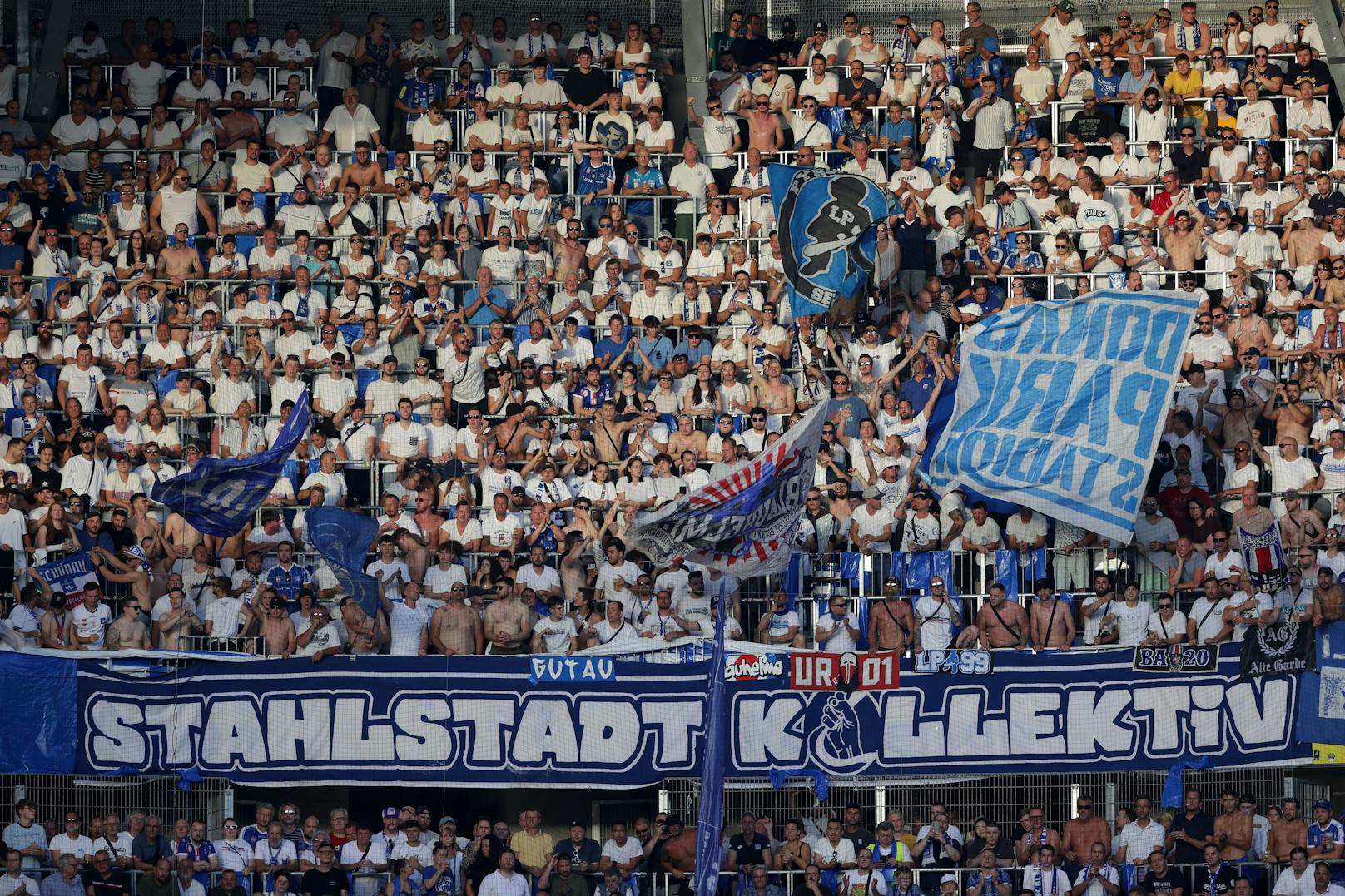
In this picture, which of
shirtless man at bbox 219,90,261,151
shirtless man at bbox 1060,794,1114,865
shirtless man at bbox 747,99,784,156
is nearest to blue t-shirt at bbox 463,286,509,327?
shirtless man at bbox 747,99,784,156

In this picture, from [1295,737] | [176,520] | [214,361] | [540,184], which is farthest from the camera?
[540,184]

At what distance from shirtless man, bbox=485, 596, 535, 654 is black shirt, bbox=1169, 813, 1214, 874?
593cm

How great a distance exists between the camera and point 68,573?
20.0 meters

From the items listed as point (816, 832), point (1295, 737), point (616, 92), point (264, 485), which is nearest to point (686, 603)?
point (816, 832)

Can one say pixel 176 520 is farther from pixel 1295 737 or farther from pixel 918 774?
pixel 1295 737

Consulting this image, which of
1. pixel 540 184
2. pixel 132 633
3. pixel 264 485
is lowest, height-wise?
pixel 132 633

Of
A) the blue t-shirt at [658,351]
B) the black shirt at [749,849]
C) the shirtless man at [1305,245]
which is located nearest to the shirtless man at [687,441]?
the blue t-shirt at [658,351]

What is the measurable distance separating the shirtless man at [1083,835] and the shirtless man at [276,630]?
699cm

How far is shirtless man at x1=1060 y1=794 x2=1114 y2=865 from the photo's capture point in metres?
19.3

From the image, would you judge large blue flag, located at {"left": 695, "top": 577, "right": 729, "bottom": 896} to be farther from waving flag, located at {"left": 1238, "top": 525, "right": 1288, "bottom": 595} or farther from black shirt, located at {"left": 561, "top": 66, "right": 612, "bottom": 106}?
black shirt, located at {"left": 561, "top": 66, "right": 612, "bottom": 106}

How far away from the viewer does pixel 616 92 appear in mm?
25344

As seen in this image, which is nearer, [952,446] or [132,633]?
[132,633]

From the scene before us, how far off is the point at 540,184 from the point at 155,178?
4.38m

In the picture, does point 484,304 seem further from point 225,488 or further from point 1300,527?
point 1300,527
